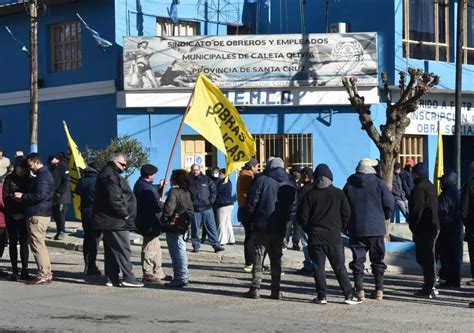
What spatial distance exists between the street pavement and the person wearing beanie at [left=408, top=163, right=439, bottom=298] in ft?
1.10

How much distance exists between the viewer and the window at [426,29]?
85.5 feet

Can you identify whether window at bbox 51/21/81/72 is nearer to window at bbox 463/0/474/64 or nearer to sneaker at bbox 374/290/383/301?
window at bbox 463/0/474/64

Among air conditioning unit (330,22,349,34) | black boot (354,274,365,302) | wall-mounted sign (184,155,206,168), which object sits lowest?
black boot (354,274,365,302)

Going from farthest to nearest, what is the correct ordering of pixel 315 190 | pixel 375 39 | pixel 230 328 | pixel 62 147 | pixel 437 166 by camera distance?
pixel 62 147 < pixel 375 39 < pixel 437 166 < pixel 315 190 < pixel 230 328

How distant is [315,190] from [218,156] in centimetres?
1350

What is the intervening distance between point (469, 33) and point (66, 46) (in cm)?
1093

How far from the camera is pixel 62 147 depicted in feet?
88.4

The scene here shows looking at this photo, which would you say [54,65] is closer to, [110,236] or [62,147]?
[62,147]

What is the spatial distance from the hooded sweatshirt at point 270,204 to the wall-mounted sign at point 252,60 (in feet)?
41.4

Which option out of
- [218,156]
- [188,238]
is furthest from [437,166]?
[218,156]

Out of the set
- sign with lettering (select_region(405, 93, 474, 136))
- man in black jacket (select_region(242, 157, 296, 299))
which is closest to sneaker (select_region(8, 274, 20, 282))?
man in black jacket (select_region(242, 157, 296, 299))

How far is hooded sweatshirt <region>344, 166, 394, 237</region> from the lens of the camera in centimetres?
1259

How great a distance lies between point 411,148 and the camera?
26859mm

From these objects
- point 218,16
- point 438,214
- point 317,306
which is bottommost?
point 317,306
